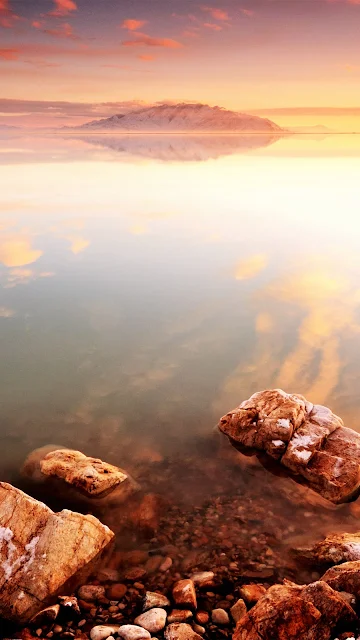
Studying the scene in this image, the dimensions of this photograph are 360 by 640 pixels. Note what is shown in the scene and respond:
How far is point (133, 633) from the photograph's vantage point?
22.2ft

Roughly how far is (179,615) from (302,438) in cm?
504

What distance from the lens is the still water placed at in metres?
13.0

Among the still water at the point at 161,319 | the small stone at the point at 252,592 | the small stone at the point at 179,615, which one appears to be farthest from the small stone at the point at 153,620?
the still water at the point at 161,319

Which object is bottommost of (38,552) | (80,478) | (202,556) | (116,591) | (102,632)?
(116,591)

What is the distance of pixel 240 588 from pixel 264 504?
2.36 metres

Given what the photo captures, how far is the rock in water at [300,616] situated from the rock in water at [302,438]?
4142 millimetres

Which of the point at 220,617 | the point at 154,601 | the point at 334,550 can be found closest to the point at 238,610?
the point at 220,617

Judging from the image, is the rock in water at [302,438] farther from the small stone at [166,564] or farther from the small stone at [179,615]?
the small stone at [179,615]

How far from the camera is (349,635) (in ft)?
18.8

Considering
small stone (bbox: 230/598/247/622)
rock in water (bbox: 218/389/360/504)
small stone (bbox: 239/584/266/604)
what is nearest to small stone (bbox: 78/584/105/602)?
small stone (bbox: 230/598/247/622)

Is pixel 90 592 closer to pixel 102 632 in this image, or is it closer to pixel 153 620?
pixel 102 632

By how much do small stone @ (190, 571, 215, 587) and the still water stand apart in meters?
3.51

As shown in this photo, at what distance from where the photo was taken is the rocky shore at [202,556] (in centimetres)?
654

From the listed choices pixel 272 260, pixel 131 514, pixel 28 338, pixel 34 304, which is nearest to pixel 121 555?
pixel 131 514
